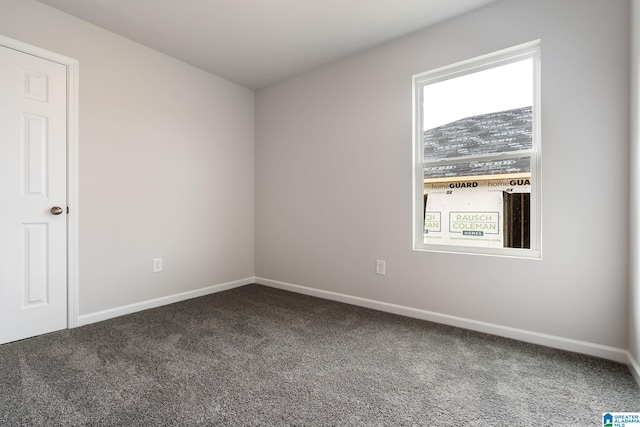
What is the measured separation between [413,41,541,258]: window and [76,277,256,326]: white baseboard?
2.21m

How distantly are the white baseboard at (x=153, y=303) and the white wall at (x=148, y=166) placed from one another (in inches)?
1.5

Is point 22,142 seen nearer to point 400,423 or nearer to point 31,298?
point 31,298

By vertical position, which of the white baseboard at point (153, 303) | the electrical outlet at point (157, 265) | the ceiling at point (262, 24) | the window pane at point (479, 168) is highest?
the ceiling at point (262, 24)

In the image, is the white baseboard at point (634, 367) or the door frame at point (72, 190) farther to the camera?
the door frame at point (72, 190)

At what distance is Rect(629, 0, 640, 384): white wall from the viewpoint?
1.72m

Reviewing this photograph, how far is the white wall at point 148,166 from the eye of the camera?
99.7 inches

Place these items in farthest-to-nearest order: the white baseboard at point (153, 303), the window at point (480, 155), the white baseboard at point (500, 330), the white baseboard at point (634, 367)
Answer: the white baseboard at point (153, 303), the window at point (480, 155), the white baseboard at point (500, 330), the white baseboard at point (634, 367)

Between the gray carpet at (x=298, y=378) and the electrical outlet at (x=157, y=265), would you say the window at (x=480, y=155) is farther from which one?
the electrical outlet at (x=157, y=265)

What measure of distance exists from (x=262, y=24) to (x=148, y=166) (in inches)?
64.6

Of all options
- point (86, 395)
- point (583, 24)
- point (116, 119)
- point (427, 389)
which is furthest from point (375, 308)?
point (116, 119)

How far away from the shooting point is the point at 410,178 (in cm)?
273

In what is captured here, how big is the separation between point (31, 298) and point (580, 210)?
3838 millimetres

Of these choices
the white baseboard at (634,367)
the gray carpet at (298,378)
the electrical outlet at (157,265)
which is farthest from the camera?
the electrical outlet at (157,265)

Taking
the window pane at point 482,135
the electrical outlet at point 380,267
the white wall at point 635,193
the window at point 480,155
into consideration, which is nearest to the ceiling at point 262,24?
the window at point 480,155
